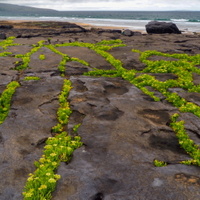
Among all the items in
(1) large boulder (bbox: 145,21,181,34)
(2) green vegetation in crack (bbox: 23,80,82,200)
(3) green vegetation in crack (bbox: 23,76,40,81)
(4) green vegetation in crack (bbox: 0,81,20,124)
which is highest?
(1) large boulder (bbox: 145,21,181,34)

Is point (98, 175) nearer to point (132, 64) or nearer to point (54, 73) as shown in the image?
point (54, 73)

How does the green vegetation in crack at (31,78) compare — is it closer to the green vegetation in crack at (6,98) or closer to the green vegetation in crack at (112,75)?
the green vegetation in crack at (6,98)

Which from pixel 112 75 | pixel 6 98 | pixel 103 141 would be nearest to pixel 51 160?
pixel 103 141

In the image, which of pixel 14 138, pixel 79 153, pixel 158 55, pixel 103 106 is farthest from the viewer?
pixel 158 55

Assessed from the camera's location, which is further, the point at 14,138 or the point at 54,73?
the point at 54,73

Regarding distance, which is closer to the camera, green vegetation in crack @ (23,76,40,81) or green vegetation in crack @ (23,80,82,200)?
green vegetation in crack @ (23,80,82,200)

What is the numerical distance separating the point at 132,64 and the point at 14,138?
40.4ft

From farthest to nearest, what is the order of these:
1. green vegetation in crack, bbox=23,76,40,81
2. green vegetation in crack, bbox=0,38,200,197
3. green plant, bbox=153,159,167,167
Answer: green vegetation in crack, bbox=23,76,40,81
green plant, bbox=153,159,167,167
green vegetation in crack, bbox=0,38,200,197

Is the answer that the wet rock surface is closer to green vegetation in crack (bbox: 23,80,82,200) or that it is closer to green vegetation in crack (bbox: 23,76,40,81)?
green vegetation in crack (bbox: 23,80,82,200)

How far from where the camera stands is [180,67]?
57.3ft

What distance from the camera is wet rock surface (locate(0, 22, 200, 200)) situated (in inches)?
248

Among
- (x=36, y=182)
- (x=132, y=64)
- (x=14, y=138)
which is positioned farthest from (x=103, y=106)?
(x=132, y=64)

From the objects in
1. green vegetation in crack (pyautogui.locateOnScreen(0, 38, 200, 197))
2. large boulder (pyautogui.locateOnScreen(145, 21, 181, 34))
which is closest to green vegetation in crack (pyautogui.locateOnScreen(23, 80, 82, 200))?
green vegetation in crack (pyautogui.locateOnScreen(0, 38, 200, 197))

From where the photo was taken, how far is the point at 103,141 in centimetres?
845
